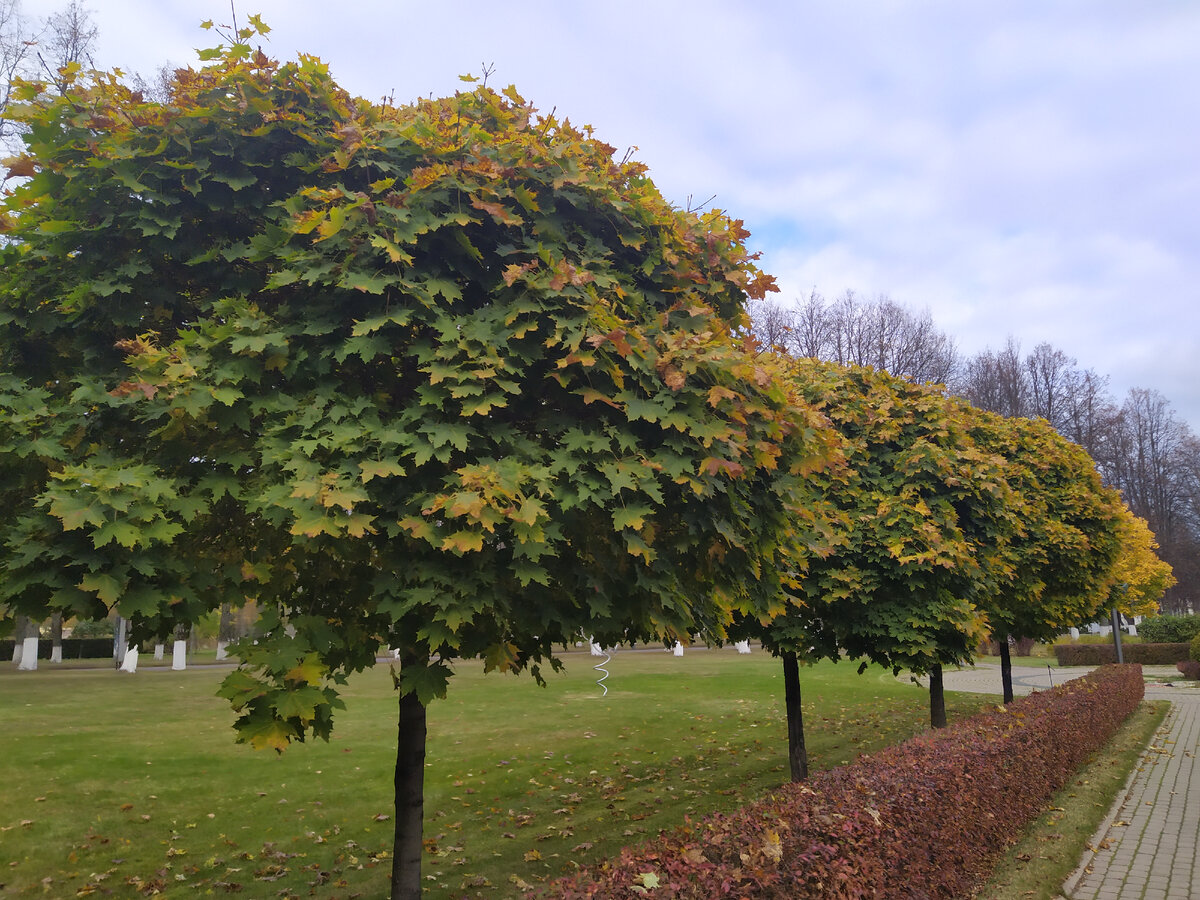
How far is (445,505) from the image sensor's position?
12.6 ft

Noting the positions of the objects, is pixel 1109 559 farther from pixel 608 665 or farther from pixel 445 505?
pixel 445 505

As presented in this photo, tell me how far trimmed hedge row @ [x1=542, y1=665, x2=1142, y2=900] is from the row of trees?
53.8 inches

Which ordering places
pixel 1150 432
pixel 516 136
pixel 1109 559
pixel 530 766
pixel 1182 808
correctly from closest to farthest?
pixel 516 136 → pixel 1182 808 → pixel 530 766 → pixel 1109 559 → pixel 1150 432

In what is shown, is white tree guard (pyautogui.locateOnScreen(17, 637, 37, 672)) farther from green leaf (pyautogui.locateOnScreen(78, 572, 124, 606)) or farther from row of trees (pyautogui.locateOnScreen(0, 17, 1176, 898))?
green leaf (pyautogui.locateOnScreen(78, 572, 124, 606))

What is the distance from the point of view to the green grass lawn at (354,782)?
767cm

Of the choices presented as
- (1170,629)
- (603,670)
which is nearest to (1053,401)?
(1170,629)

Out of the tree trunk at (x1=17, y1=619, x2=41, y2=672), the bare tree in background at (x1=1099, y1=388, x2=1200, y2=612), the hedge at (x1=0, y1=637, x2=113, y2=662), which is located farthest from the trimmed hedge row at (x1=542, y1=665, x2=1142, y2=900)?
the bare tree in background at (x1=1099, y1=388, x2=1200, y2=612)

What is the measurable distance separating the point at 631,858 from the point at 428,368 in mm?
2828

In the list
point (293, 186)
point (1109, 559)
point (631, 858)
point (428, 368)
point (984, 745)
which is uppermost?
point (293, 186)

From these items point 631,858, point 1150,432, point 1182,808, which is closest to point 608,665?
point 1182,808

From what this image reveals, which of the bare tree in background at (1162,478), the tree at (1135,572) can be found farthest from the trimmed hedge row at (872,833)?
the bare tree in background at (1162,478)

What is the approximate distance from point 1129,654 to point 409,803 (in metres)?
39.4

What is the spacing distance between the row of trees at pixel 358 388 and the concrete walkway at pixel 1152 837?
15.0ft

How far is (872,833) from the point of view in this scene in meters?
4.67
